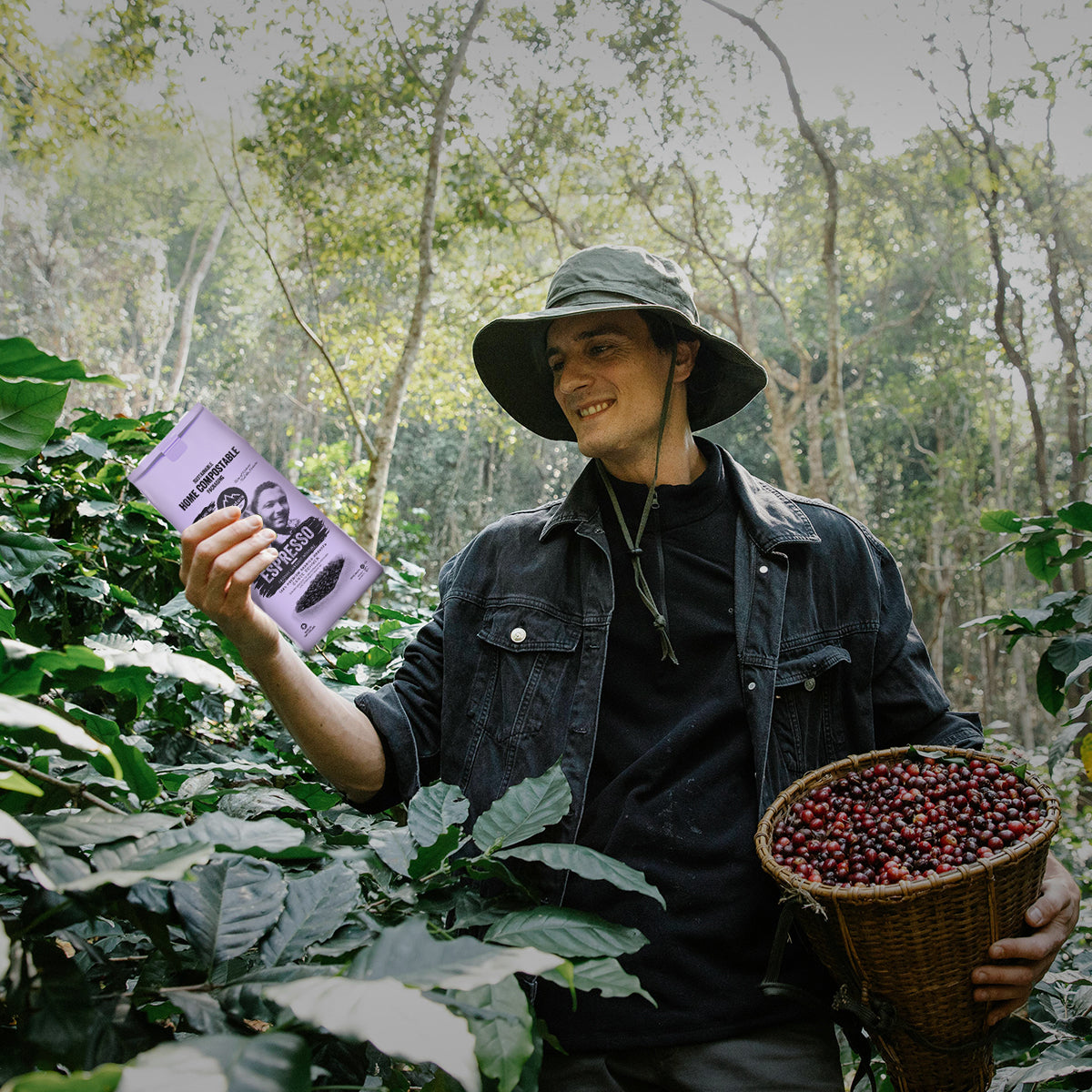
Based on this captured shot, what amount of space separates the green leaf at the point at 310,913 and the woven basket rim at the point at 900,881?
65 cm

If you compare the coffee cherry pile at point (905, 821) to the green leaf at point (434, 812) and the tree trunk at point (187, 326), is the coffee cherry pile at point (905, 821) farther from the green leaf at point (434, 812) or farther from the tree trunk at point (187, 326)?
the tree trunk at point (187, 326)

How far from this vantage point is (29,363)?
952mm

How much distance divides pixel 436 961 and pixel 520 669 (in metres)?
1.05

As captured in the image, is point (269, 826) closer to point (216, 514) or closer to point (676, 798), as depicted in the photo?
point (216, 514)

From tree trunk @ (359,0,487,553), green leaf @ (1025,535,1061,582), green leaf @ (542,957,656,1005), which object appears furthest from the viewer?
tree trunk @ (359,0,487,553)

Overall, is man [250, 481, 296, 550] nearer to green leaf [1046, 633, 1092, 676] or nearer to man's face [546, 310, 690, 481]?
man's face [546, 310, 690, 481]

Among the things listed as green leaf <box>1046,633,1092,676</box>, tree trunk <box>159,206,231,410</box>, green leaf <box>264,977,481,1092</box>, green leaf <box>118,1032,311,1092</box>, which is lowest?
green leaf <box>118,1032,311,1092</box>

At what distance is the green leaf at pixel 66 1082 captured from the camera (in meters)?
0.45

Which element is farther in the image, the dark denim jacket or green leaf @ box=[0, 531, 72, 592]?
the dark denim jacket

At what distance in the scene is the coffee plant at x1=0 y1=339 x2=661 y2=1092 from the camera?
20.6 inches

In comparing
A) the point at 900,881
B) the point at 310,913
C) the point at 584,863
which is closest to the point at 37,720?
the point at 310,913

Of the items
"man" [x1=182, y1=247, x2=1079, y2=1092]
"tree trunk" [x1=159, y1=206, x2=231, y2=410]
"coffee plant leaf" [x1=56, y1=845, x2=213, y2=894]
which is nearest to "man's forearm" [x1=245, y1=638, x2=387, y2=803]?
"man" [x1=182, y1=247, x2=1079, y2=1092]

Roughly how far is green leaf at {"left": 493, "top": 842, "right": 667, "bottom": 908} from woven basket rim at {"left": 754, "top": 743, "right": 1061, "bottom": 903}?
1.17 feet

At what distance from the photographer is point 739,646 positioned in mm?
1541
